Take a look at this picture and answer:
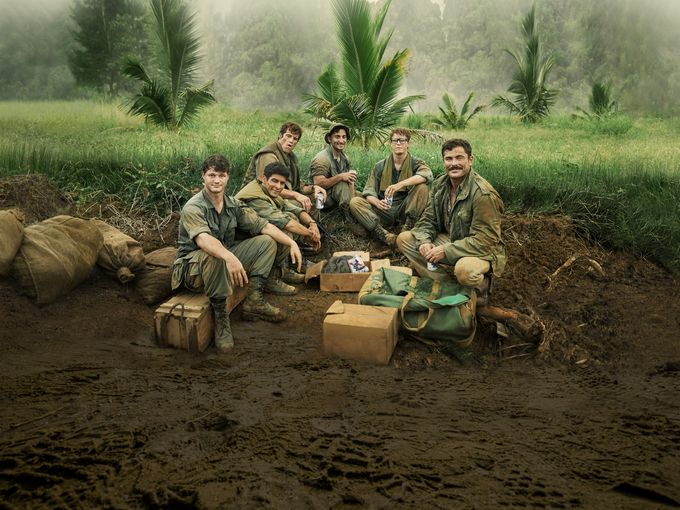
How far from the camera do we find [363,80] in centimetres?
959

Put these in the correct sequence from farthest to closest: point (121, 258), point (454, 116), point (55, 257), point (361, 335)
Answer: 1. point (454, 116)
2. point (121, 258)
3. point (55, 257)
4. point (361, 335)

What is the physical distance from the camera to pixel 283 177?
4719 mm

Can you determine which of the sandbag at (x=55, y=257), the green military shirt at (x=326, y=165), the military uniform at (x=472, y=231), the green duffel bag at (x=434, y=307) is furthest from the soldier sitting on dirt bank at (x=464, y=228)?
the sandbag at (x=55, y=257)

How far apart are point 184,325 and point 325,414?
136 centimetres

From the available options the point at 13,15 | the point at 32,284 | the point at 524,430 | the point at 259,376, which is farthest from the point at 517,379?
the point at 13,15

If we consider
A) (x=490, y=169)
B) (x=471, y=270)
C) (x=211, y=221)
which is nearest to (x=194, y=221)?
(x=211, y=221)

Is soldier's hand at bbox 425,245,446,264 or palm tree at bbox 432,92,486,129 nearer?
soldier's hand at bbox 425,245,446,264

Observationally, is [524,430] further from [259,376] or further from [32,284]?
[32,284]

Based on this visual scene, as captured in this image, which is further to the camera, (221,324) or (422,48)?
(422,48)

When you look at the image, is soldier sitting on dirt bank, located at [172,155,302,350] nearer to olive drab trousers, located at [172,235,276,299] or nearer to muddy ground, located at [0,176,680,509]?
olive drab trousers, located at [172,235,276,299]

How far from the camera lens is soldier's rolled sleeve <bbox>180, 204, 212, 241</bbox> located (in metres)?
3.61

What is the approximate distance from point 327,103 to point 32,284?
6604mm

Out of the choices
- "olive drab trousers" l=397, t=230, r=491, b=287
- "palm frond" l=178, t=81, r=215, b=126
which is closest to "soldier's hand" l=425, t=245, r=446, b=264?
"olive drab trousers" l=397, t=230, r=491, b=287

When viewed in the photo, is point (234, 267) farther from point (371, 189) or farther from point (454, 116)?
point (454, 116)
